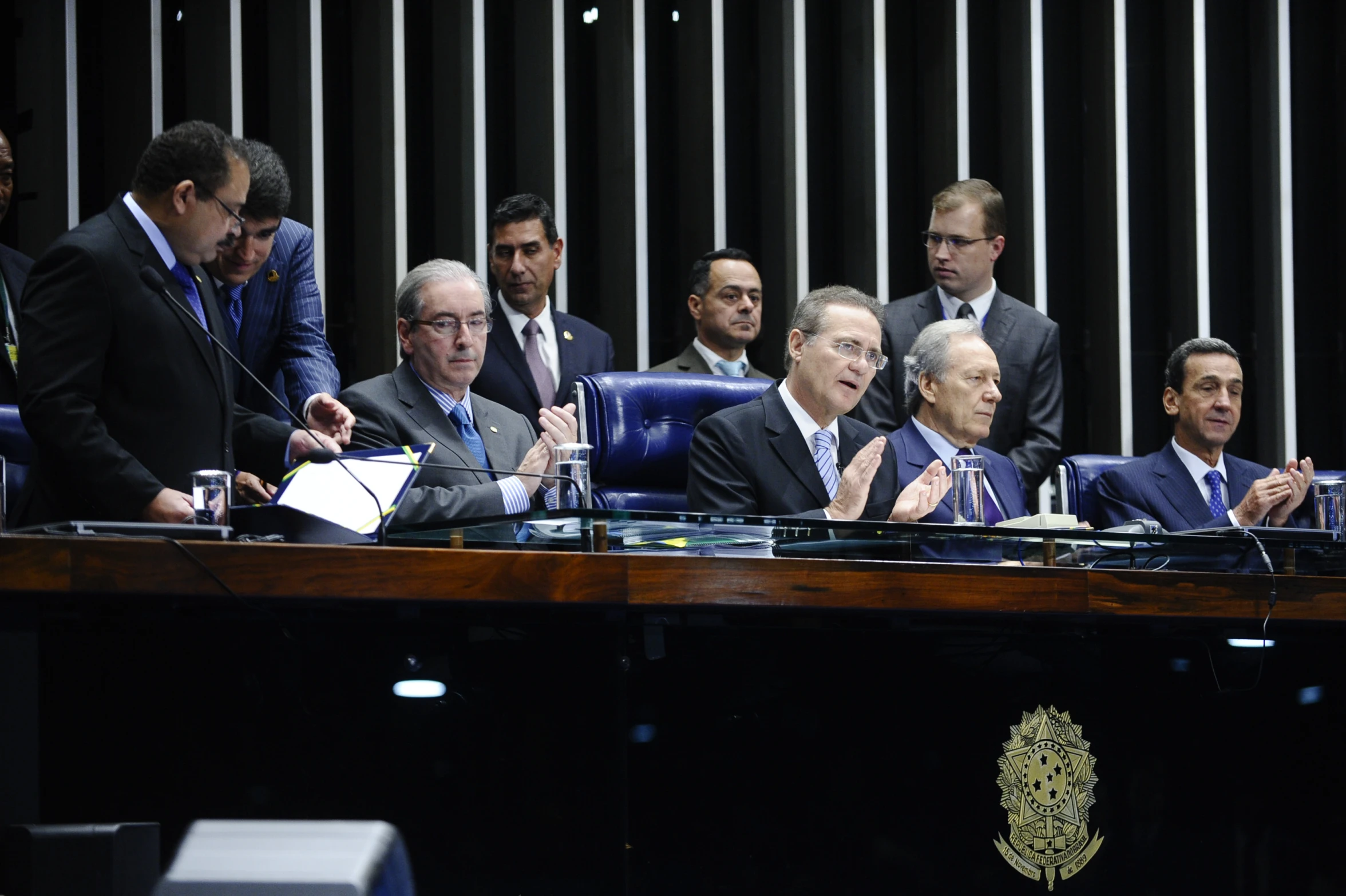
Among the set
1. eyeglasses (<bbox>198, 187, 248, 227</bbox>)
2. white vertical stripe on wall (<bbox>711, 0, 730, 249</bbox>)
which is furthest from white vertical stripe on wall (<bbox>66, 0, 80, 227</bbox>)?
eyeglasses (<bbox>198, 187, 248, 227</bbox>)

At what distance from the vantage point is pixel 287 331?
3.21 meters

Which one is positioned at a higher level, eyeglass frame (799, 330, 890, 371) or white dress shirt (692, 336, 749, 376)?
white dress shirt (692, 336, 749, 376)

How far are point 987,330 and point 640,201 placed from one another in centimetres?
126

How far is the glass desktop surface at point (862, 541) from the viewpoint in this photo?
1659mm

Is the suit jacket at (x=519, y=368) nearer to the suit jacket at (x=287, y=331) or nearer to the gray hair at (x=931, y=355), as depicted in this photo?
the suit jacket at (x=287, y=331)

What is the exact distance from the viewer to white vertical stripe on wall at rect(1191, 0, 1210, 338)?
4672 mm

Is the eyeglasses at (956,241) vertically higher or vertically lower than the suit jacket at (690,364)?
higher

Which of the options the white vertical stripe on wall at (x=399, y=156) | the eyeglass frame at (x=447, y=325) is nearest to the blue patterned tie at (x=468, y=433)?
the eyeglass frame at (x=447, y=325)

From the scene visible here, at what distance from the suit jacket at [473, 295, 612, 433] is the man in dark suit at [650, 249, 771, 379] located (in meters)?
0.22

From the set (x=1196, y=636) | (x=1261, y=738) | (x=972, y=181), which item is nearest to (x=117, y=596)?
(x=1196, y=636)

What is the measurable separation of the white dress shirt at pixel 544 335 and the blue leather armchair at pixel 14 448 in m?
1.19

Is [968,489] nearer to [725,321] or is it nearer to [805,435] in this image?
[805,435]

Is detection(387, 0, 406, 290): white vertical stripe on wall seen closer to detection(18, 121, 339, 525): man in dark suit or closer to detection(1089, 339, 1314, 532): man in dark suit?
detection(18, 121, 339, 525): man in dark suit

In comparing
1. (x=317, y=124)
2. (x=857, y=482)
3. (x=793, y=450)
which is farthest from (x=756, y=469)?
(x=317, y=124)
